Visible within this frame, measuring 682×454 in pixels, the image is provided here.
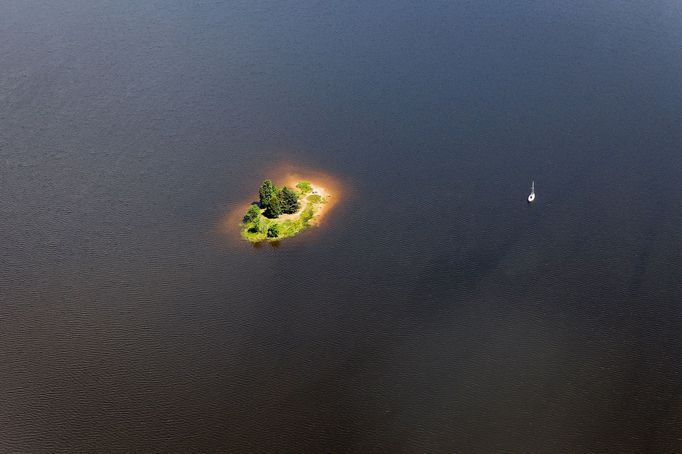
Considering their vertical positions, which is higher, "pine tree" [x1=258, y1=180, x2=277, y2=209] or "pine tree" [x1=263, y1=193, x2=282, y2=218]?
"pine tree" [x1=258, y1=180, x2=277, y2=209]

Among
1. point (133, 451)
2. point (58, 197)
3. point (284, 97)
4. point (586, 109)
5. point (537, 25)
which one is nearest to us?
point (133, 451)

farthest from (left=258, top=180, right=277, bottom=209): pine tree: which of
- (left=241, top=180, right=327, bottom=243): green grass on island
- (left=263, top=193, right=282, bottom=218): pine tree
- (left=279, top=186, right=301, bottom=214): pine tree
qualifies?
(left=279, top=186, right=301, bottom=214): pine tree

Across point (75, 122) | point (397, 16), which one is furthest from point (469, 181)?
point (75, 122)

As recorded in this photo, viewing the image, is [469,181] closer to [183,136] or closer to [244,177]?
[244,177]

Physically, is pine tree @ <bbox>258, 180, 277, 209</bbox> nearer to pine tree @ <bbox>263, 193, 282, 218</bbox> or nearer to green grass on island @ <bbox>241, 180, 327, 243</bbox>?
green grass on island @ <bbox>241, 180, 327, 243</bbox>

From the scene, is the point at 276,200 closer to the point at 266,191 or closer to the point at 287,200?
the point at 287,200

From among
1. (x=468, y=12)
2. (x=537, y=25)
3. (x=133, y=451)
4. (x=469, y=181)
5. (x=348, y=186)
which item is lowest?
(x=133, y=451)

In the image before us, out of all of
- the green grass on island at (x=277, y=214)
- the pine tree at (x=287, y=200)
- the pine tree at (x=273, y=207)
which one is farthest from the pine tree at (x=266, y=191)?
the pine tree at (x=287, y=200)

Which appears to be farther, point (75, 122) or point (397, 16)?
point (397, 16)
